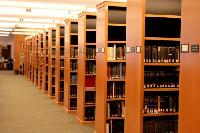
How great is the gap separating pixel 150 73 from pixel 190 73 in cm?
168

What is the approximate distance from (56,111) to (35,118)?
115 centimetres

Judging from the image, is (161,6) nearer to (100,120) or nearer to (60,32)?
(100,120)

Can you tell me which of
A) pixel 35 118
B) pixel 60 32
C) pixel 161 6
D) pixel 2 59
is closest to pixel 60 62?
pixel 60 32

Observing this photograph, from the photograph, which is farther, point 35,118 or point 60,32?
point 60,32

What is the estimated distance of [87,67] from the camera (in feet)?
25.5

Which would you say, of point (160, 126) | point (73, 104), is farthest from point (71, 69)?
point (160, 126)

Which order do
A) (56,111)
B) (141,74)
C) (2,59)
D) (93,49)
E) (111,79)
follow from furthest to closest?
1. (2,59)
2. (56,111)
3. (93,49)
4. (111,79)
5. (141,74)

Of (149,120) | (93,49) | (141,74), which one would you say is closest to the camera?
(141,74)

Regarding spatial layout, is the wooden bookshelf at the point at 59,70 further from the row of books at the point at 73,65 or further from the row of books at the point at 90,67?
the row of books at the point at 90,67

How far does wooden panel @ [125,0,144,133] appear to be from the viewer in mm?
4738

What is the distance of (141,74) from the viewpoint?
4.73 metres

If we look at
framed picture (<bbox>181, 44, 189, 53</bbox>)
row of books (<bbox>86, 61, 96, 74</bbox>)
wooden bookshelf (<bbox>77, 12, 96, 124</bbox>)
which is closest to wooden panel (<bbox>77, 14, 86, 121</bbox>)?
wooden bookshelf (<bbox>77, 12, 96, 124</bbox>)

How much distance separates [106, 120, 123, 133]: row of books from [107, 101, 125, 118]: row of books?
136mm

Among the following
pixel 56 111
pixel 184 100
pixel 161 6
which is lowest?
pixel 56 111
